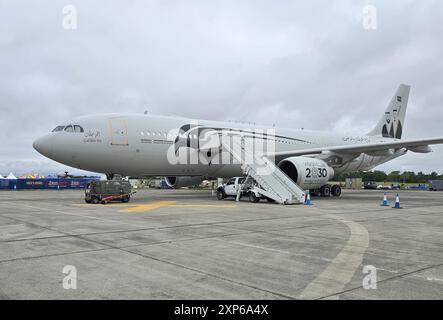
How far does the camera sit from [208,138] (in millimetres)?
21281

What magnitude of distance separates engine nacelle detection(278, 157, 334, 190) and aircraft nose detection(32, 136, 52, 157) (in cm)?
1197

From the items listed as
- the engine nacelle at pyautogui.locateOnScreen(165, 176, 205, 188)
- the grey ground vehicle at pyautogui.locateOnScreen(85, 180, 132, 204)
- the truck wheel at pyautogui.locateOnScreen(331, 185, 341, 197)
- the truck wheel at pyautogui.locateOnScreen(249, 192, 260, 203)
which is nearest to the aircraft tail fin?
the truck wheel at pyautogui.locateOnScreen(331, 185, 341, 197)

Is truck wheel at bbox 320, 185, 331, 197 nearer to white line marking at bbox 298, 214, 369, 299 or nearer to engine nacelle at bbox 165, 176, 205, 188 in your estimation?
engine nacelle at bbox 165, 176, 205, 188

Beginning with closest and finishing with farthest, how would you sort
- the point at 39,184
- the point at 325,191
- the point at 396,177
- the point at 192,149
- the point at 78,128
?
1. the point at 78,128
2. the point at 192,149
3. the point at 325,191
4. the point at 39,184
5. the point at 396,177

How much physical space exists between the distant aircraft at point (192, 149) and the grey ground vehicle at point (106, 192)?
792mm

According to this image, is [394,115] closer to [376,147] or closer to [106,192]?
[376,147]

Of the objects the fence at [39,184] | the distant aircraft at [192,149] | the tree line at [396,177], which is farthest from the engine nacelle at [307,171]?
the tree line at [396,177]

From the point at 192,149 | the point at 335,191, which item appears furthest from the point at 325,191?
the point at 192,149

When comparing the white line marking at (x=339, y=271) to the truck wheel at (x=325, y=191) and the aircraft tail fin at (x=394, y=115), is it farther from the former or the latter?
the aircraft tail fin at (x=394, y=115)

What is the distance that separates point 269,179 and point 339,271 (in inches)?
548

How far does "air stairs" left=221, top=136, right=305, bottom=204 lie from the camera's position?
18219mm

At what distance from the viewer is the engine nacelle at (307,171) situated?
807 inches

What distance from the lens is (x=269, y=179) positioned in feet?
63.0
